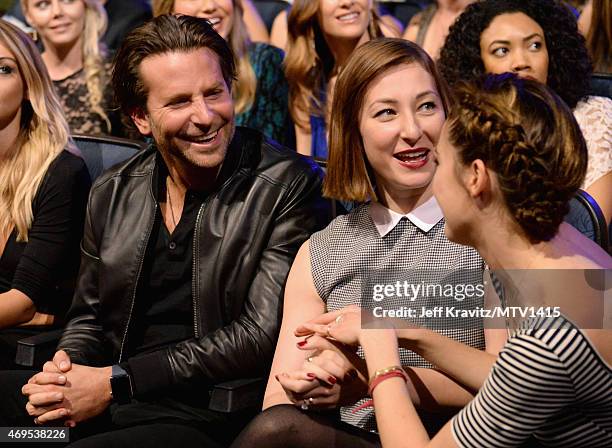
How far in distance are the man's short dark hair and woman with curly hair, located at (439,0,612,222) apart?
91cm

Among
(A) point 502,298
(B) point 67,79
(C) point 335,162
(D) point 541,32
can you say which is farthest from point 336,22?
(A) point 502,298

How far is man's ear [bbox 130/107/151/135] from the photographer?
2.59 m

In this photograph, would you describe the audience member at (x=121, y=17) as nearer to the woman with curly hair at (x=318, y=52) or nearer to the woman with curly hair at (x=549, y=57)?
the woman with curly hair at (x=318, y=52)

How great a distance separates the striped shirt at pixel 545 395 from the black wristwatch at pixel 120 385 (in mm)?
991

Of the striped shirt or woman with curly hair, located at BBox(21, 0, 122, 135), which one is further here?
woman with curly hair, located at BBox(21, 0, 122, 135)

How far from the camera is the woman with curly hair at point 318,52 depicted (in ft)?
12.4

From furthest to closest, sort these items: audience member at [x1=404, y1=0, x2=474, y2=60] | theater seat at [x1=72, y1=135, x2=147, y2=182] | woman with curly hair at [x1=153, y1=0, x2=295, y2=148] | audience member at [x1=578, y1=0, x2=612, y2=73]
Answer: audience member at [x1=404, y1=0, x2=474, y2=60] → woman with curly hair at [x1=153, y1=0, x2=295, y2=148] → audience member at [x1=578, y1=0, x2=612, y2=73] → theater seat at [x1=72, y1=135, x2=147, y2=182]

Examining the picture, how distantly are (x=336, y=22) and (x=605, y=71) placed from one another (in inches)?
42.3

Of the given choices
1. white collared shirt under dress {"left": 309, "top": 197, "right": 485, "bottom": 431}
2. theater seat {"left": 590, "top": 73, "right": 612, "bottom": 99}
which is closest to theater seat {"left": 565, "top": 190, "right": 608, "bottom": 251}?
white collared shirt under dress {"left": 309, "top": 197, "right": 485, "bottom": 431}

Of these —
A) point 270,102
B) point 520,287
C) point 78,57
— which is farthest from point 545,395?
point 78,57

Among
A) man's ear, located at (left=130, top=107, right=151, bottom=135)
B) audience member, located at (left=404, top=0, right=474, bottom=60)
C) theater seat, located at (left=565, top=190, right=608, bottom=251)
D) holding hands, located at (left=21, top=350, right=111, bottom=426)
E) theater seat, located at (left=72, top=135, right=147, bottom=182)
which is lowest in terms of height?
holding hands, located at (left=21, top=350, right=111, bottom=426)

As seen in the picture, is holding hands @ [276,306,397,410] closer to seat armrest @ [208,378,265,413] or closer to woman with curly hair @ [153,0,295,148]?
seat armrest @ [208,378,265,413]

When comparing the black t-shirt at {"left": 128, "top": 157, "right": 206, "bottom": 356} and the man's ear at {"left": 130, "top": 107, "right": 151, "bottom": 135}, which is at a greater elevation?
the man's ear at {"left": 130, "top": 107, "right": 151, "bottom": 135}

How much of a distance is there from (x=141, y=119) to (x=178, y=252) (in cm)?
41
